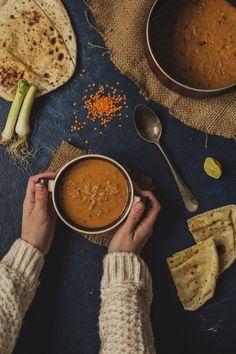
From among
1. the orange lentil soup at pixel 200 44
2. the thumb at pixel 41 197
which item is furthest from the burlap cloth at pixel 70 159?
the orange lentil soup at pixel 200 44

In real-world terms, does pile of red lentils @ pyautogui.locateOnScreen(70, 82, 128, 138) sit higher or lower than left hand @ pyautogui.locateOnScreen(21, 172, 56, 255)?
higher

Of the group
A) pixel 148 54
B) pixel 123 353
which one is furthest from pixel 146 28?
pixel 123 353

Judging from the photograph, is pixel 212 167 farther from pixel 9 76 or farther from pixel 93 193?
pixel 9 76

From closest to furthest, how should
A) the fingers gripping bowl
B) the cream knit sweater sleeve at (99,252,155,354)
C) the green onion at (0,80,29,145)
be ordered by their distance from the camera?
1. the cream knit sweater sleeve at (99,252,155,354)
2. the fingers gripping bowl
3. the green onion at (0,80,29,145)

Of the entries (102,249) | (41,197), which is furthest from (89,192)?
(102,249)

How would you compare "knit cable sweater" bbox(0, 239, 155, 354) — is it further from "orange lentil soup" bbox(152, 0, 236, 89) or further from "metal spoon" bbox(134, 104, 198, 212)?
"orange lentil soup" bbox(152, 0, 236, 89)

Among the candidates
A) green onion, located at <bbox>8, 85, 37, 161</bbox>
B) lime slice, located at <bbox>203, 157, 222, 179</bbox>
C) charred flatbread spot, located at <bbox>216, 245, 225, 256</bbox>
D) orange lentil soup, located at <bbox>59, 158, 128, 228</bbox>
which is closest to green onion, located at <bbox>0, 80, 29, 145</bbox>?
green onion, located at <bbox>8, 85, 37, 161</bbox>

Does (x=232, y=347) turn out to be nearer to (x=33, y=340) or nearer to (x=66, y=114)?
(x=33, y=340)
